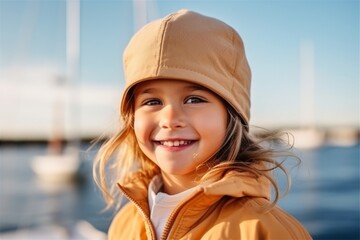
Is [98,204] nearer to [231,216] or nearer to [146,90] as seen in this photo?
[146,90]

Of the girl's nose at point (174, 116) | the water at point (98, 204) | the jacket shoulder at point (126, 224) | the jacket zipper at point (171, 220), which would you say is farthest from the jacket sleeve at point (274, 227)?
the water at point (98, 204)

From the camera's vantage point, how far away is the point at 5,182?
23266 millimetres

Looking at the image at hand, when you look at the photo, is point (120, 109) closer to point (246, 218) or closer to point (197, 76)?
point (197, 76)

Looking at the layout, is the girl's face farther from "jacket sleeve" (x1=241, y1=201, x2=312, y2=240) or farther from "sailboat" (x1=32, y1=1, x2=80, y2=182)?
"sailboat" (x1=32, y1=1, x2=80, y2=182)

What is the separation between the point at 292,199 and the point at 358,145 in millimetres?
38770

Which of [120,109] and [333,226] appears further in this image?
[333,226]

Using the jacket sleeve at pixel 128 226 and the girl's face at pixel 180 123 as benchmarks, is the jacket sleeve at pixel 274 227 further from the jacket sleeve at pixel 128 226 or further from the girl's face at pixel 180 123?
the jacket sleeve at pixel 128 226

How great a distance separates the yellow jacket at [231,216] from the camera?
4.07 feet

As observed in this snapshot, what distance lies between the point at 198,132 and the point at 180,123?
6cm

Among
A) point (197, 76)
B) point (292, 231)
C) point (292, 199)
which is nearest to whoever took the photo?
point (292, 231)

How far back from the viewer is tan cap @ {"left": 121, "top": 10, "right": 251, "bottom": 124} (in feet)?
4.44

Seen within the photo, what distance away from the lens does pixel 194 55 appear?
136 centimetres

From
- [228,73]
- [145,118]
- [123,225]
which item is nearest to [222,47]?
[228,73]

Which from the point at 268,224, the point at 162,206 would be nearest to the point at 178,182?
the point at 162,206
